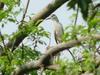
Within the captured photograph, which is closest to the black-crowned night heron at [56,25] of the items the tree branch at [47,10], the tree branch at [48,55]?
the tree branch at [47,10]

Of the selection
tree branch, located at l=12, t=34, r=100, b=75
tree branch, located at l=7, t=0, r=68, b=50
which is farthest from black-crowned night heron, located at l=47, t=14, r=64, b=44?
tree branch, located at l=12, t=34, r=100, b=75

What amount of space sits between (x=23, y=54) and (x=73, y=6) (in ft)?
8.13

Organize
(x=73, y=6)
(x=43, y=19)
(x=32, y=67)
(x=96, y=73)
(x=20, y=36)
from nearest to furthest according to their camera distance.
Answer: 1. (x=96, y=73)
2. (x=32, y=67)
3. (x=20, y=36)
4. (x=43, y=19)
5. (x=73, y=6)

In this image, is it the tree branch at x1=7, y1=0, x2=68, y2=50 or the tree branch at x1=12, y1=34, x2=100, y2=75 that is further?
the tree branch at x1=7, y1=0, x2=68, y2=50

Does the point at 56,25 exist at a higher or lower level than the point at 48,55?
higher

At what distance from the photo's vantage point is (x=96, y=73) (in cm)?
784

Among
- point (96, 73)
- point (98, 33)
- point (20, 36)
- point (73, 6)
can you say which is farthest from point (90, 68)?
point (73, 6)

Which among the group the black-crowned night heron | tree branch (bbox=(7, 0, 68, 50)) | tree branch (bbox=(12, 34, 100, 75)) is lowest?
tree branch (bbox=(12, 34, 100, 75))

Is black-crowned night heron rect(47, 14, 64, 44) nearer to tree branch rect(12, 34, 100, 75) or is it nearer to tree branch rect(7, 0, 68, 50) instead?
tree branch rect(7, 0, 68, 50)

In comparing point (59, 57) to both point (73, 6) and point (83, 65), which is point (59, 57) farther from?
point (73, 6)

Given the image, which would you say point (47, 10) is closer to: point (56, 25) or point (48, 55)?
point (56, 25)

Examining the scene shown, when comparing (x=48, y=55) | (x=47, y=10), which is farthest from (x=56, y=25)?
(x=48, y=55)

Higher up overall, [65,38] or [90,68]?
[65,38]

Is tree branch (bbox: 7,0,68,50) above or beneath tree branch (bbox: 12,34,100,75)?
above
